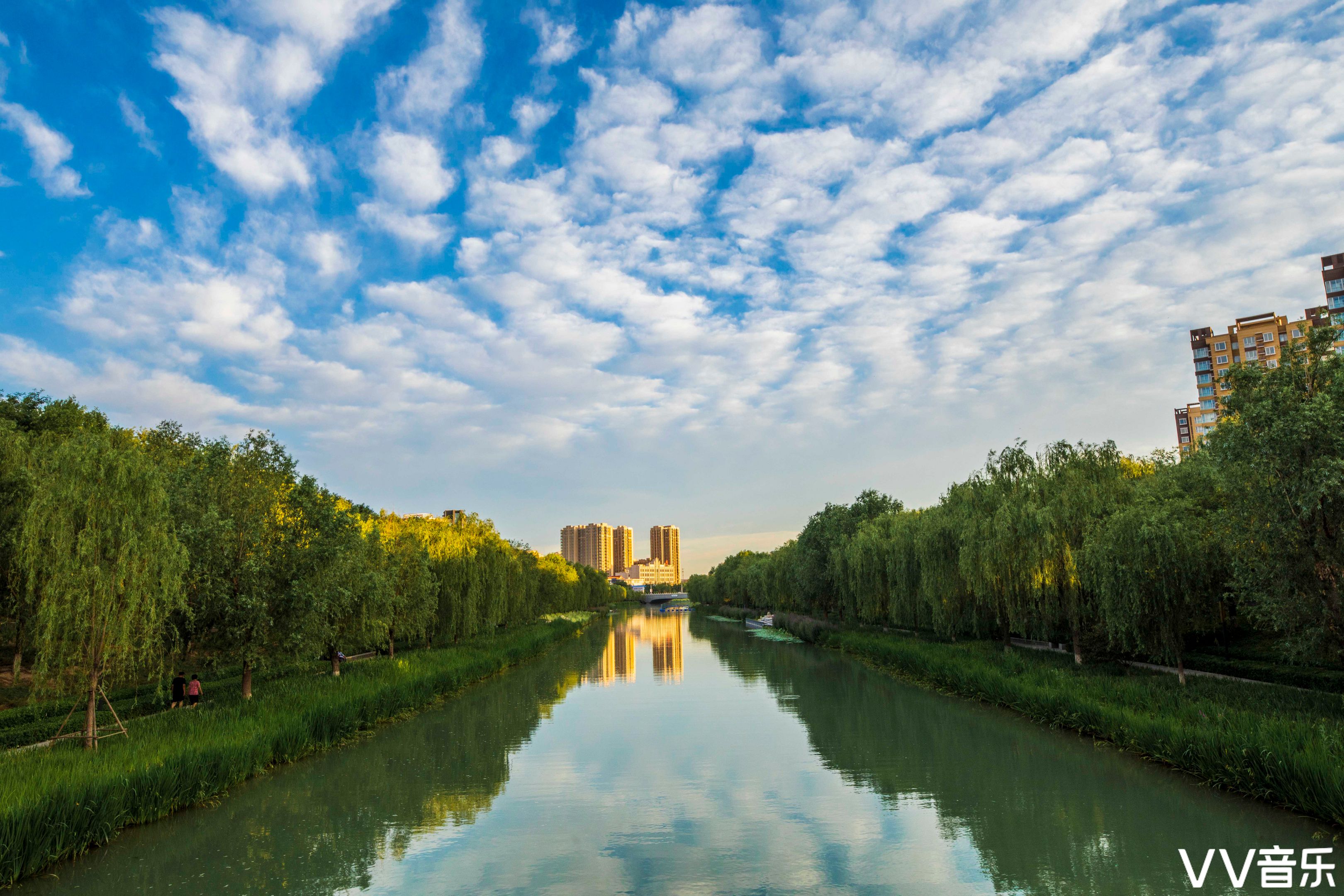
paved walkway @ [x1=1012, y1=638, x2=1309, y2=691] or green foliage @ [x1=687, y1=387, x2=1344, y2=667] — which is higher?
green foliage @ [x1=687, y1=387, x2=1344, y2=667]

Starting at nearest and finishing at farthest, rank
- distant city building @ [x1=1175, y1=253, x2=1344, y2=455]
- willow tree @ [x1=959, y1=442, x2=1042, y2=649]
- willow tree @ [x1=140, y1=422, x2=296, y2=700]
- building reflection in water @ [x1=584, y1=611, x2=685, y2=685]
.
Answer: willow tree @ [x1=140, y1=422, x2=296, y2=700], willow tree @ [x1=959, y1=442, x2=1042, y2=649], building reflection in water @ [x1=584, y1=611, x2=685, y2=685], distant city building @ [x1=1175, y1=253, x2=1344, y2=455]

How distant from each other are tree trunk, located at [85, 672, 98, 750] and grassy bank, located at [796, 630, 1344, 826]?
22142 millimetres

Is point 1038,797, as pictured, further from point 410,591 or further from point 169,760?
point 410,591

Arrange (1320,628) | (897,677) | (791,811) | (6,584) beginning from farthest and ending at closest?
(897,677)
(6,584)
(1320,628)
(791,811)

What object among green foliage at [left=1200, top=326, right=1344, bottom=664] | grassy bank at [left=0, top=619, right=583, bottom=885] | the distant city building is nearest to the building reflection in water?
grassy bank at [left=0, top=619, right=583, bottom=885]

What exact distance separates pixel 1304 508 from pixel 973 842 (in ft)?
32.1

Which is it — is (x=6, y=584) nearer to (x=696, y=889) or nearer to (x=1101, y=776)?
(x=696, y=889)

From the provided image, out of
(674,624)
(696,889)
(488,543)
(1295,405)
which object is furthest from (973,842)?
(674,624)

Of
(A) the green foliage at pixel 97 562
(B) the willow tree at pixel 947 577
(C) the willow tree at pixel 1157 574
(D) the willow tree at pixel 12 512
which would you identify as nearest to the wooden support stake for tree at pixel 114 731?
(A) the green foliage at pixel 97 562

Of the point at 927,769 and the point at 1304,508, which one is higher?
the point at 1304,508

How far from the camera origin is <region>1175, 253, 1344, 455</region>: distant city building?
282ft

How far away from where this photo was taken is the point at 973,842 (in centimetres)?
1227

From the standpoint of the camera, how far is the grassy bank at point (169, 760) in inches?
426

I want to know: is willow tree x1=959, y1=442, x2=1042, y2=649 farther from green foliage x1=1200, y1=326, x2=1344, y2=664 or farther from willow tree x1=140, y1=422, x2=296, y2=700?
willow tree x1=140, y1=422, x2=296, y2=700
